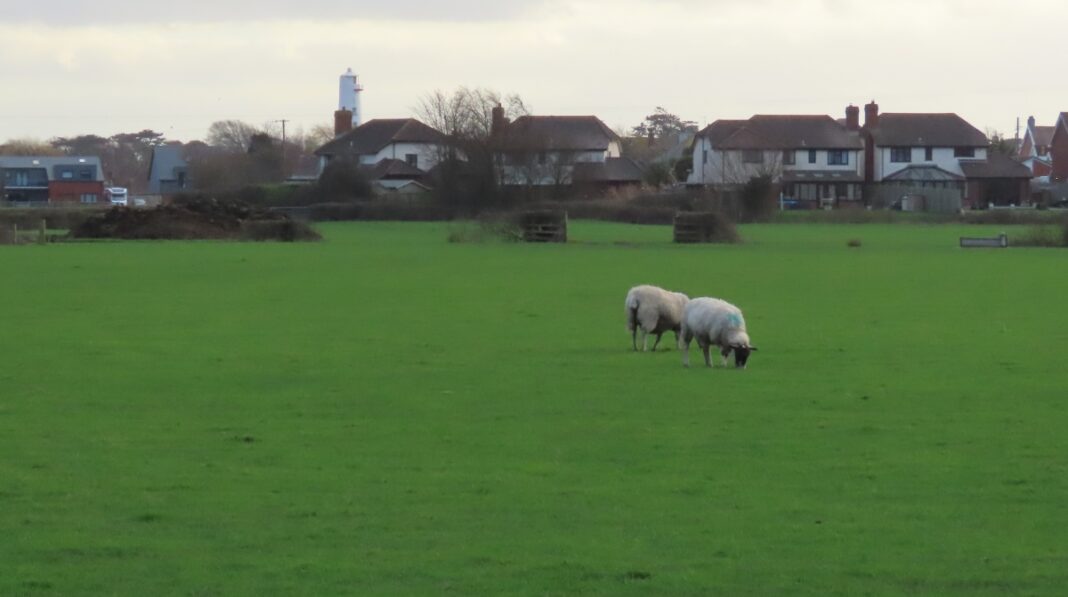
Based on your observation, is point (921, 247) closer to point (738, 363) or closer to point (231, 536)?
point (738, 363)

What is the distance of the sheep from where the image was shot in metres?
20.9

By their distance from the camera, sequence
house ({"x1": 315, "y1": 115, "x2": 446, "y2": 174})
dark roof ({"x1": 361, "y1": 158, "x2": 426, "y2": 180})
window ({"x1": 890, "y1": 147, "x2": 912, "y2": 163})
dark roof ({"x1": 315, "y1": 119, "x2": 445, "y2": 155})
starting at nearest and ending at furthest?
window ({"x1": 890, "y1": 147, "x2": 912, "y2": 163}) → dark roof ({"x1": 361, "y1": 158, "x2": 426, "y2": 180}) → house ({"x1": 315, "y1": 115, "x2": 446, "y2": 174}) → dark roof ({"x1": 315, "y1": 119, "x2": 445, "y2": 155})

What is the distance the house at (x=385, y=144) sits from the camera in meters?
140

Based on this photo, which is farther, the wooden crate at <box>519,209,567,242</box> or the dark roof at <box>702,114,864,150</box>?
the dark roof at <box>702,114,864,150</box>

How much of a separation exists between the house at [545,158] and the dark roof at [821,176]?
1259 cm

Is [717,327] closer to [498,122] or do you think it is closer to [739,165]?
[498,122]

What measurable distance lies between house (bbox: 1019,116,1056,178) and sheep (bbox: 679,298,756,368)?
14737 centimetres

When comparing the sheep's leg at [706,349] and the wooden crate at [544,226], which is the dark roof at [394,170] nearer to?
the wooden crate at [544,226]

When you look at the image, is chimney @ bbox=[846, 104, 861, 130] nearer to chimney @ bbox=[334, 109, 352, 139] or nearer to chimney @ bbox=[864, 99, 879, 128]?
chimney @ bbox=[864, 99, 879, 128]

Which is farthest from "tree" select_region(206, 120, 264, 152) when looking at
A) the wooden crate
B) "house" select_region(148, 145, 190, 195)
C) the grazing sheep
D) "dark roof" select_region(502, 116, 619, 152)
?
the grazing sheep

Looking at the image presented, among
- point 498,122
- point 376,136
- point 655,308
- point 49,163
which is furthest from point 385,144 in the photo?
point 655,308

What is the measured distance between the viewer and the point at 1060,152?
153500 millimetres

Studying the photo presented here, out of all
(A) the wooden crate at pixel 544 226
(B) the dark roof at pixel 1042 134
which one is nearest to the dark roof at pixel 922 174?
(A) the wooden crate at pixel 544 226

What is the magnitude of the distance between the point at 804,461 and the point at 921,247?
2267 inches
